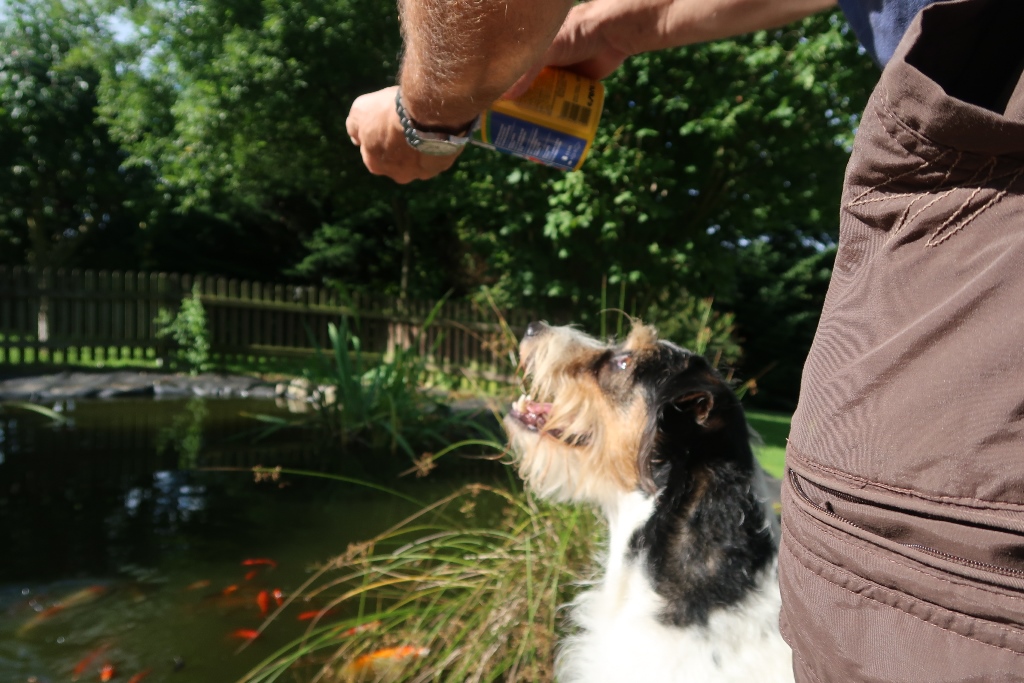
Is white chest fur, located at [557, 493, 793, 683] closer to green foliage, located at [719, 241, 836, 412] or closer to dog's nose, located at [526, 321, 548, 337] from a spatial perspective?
dog's nose, located at [526, 321, 548, 337]

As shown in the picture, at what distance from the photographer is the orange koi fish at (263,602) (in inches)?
143

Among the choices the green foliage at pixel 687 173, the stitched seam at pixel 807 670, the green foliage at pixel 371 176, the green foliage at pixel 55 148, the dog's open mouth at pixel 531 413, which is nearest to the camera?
the stitched seam at pixel 807 670

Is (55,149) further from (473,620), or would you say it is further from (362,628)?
(473,620)

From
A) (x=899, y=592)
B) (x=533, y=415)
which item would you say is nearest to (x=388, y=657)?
(x=533, y=415)

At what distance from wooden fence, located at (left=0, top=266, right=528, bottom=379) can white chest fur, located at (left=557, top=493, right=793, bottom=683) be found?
26.7ft

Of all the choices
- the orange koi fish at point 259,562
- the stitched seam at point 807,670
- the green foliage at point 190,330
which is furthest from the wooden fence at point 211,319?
the stitched seam at point 807,670

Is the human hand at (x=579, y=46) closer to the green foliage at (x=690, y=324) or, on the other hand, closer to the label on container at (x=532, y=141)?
the label on container at (x=532, y=141)

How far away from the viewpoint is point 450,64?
1243 mm

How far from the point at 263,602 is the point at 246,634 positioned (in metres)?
0.31

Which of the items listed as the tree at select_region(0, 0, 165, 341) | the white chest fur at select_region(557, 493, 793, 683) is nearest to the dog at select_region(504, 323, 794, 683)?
the white chest fur at select_region(557, 493, 793, 683)

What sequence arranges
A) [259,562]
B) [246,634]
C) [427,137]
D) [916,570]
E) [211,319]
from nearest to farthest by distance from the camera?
[916,570] < [427,137] < [246,634] < [259,562] < [211,319]

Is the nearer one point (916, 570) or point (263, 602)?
point (916, 570)

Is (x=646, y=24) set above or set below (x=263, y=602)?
above

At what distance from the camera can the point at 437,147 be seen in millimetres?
1683
